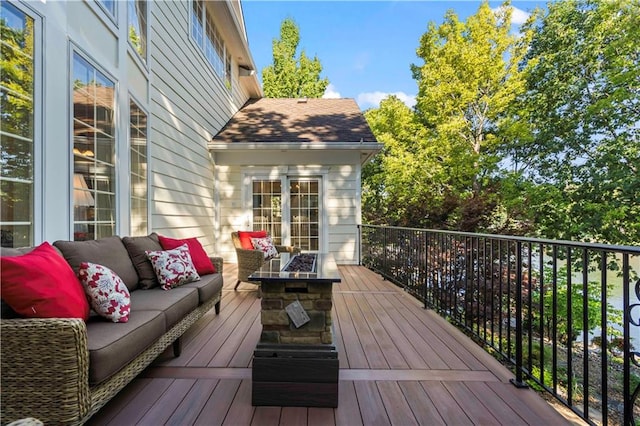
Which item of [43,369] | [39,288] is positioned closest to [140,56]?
[39,288]

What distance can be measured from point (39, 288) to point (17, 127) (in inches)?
50.6

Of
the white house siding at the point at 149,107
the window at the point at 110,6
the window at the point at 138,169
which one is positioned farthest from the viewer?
the window at the point at 138,169

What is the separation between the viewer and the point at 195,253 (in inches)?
130

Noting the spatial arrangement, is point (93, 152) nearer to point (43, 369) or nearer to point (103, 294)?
point (103, 294)

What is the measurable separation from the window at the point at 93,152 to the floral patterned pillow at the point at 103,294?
956 millimetres

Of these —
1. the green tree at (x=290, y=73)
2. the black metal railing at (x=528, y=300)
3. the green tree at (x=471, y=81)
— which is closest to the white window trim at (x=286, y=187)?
the black metal railing at (x=528, y=300)

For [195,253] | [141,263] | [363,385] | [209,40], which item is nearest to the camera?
[363,385]

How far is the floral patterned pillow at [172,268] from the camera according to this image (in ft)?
8.98

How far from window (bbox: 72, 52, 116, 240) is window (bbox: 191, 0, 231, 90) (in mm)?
3022

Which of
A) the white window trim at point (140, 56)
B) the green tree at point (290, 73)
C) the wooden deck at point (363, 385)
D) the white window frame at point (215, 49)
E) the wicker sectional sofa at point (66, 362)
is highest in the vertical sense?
the green tree at point (290, 73)

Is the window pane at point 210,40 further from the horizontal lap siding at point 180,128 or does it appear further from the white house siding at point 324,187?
Answer: the white house siding at point 324,187

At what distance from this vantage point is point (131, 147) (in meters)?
3.58

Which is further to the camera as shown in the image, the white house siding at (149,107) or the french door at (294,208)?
the french door at (294,208)

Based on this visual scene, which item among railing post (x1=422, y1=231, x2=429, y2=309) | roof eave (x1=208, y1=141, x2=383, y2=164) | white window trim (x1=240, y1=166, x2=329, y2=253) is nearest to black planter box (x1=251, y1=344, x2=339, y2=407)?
railing post (x1=422, y1=231, x2=429, y2=309)
